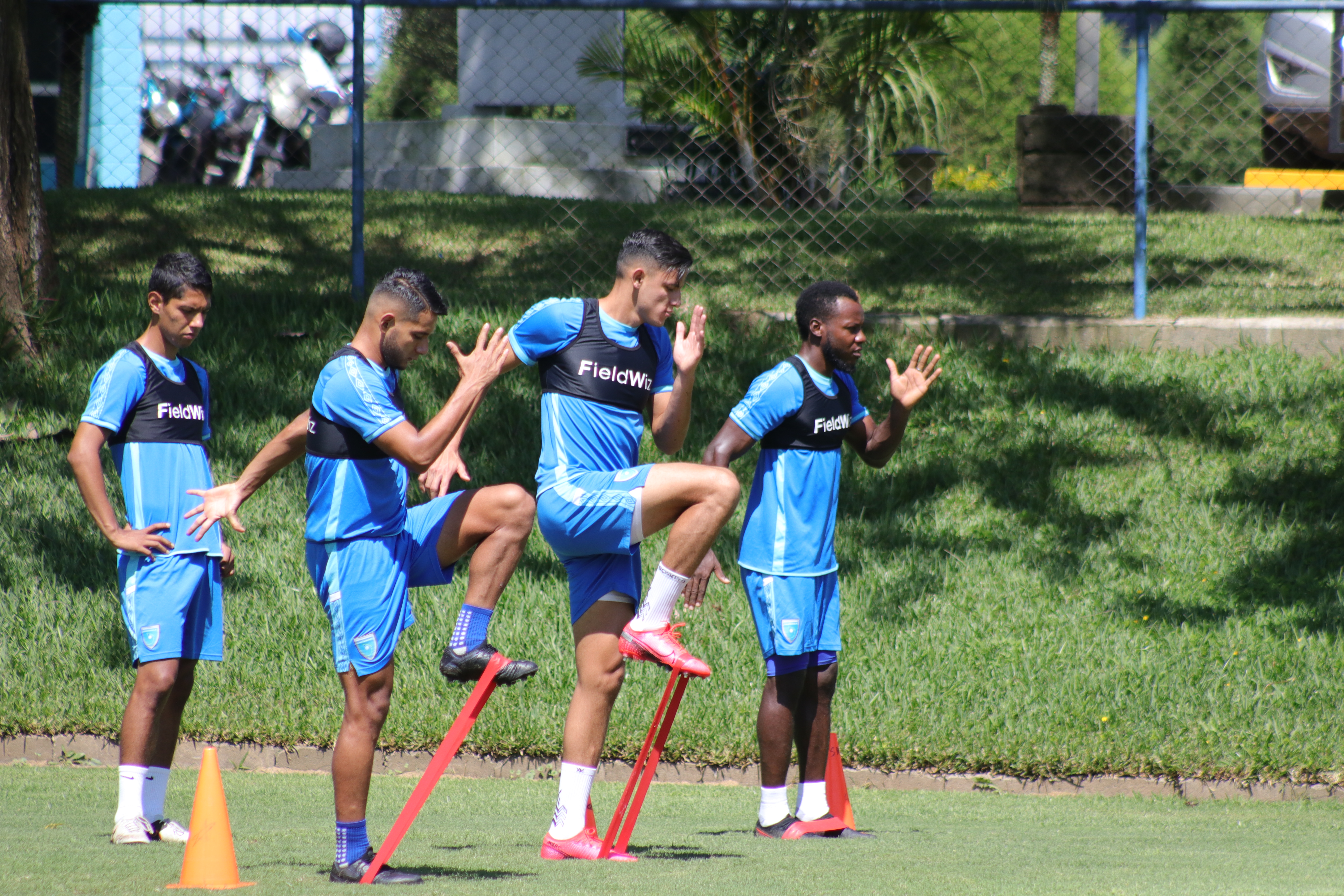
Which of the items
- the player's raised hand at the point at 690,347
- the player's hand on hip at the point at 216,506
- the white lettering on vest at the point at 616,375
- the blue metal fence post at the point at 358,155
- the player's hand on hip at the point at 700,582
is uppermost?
the blue metal fence post at the point at 358,155

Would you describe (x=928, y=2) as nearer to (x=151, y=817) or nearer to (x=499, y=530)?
(x=499, y=530)

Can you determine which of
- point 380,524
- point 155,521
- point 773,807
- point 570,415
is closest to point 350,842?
point 380,524

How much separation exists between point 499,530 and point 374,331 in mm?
795

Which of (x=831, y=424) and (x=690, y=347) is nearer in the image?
(x=690, y=347)

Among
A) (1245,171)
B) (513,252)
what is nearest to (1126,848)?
(513,252)

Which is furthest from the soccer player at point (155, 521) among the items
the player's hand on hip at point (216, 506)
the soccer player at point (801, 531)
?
the soccer player at point (801, 531)

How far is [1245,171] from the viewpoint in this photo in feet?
55.8

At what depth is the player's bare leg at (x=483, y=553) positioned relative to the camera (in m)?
4.43

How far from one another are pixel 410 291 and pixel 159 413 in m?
1.27

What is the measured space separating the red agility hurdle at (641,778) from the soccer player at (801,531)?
494 mm

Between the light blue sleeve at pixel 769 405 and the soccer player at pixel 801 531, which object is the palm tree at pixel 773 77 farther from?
the light blue sleeve at pixel 769 405

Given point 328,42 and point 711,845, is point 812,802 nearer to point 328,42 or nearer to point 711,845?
point 711,845

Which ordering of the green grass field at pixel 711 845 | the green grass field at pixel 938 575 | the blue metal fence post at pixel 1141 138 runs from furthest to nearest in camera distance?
the blue metal fence post at pixel 1141 138, the green grass field at pixel 938 575, the green grass field at pixel 711 845

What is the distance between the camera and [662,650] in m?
4.42
